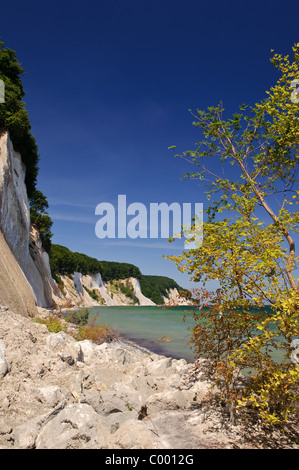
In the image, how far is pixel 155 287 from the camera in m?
144

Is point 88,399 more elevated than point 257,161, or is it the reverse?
point 257,161

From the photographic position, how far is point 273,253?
430 cm

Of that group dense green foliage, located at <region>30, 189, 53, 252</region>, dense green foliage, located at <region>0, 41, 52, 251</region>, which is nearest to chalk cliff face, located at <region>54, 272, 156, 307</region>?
dense green foliage, located at <region>30, 189, 53, 252</region>

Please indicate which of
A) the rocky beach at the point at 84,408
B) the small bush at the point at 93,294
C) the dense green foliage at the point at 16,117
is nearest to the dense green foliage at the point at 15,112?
the dense green foliage at the point at 16,117

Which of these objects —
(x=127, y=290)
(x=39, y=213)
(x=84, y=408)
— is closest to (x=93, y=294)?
(x=127, y=290)

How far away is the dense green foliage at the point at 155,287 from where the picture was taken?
452ft

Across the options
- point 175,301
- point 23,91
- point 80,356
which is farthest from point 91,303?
point 175,301

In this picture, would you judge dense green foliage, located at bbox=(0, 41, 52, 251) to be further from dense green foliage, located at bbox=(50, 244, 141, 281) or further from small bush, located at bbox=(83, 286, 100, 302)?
small bush, located at bbox=(83, 286, 100, 302)

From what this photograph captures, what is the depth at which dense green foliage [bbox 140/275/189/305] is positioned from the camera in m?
138

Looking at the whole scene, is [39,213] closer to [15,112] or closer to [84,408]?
[15,112]

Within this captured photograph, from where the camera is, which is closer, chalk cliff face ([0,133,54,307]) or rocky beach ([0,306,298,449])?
rocky beach ([0,306,298,449])

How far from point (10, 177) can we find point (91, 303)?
61865 mm

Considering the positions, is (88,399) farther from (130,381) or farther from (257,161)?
(257,161)

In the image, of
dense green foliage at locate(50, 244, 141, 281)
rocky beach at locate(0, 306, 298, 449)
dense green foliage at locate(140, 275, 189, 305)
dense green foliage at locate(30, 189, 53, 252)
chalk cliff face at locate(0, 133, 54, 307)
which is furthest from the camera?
dense green foliage at locate(140, 275, 189, 305)
